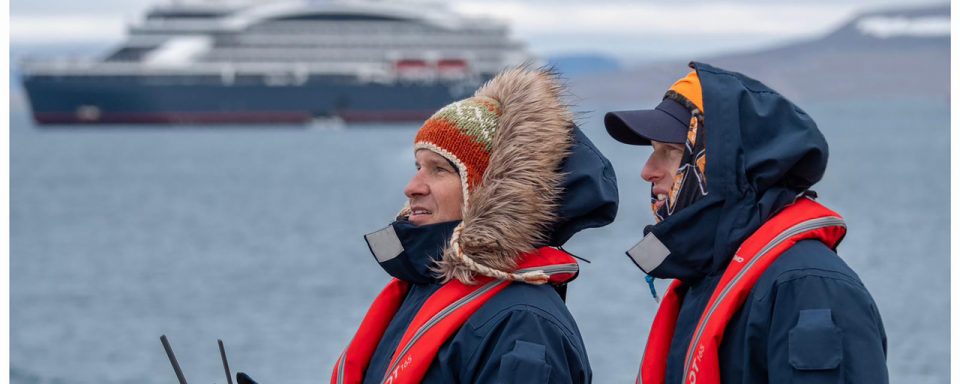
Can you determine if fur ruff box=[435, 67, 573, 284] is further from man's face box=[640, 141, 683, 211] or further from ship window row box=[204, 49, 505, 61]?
ship window row box=[204, 49, 505, 61]

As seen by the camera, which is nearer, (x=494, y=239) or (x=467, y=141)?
(x=494, y=239)

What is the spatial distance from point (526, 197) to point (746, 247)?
444mm

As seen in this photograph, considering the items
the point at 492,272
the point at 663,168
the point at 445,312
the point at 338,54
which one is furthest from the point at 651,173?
the point at 338,54

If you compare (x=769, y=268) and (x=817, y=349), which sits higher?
(x=769, y=268)

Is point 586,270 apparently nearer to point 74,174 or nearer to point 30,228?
point 30,228

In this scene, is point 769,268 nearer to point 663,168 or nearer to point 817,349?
point 817,349

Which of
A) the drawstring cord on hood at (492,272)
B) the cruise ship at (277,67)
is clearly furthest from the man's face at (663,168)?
the cruise ship at (277,67)

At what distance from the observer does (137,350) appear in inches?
585

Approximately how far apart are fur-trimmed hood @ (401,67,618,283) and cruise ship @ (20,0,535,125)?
214ft

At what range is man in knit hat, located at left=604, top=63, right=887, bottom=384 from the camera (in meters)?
2.57

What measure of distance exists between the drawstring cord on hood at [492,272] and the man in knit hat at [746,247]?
21cm

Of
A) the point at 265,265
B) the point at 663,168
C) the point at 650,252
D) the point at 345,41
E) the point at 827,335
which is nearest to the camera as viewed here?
the point at 827,335

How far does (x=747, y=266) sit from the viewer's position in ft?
8.96

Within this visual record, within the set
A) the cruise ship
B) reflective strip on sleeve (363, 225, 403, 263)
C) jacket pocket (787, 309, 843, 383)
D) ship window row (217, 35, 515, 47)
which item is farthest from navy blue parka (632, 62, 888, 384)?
ship window row (217, 35, 515, 47)
